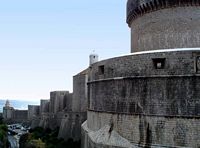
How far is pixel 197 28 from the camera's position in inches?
513

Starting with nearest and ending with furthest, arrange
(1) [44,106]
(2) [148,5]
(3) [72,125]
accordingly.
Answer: (2) [148,5] → (3) [72,125] → (1) [44,106]

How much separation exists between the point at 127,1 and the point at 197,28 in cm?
396

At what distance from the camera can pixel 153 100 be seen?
948 cm

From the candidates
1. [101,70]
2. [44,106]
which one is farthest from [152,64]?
[44,106]

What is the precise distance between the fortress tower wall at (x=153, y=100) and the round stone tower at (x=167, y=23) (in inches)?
130

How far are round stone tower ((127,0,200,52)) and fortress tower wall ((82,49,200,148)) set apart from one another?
3294mm

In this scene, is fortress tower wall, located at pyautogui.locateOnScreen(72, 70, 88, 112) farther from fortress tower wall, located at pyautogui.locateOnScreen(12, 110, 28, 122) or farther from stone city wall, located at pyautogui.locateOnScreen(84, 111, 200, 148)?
fortress tower wall, located at pyautogui.locateOnScreen(12, 110, 28, 122)

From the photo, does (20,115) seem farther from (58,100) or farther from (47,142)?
(47,142)

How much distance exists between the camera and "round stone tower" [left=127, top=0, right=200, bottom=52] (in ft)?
42.7

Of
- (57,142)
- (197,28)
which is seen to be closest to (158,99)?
(197,28)

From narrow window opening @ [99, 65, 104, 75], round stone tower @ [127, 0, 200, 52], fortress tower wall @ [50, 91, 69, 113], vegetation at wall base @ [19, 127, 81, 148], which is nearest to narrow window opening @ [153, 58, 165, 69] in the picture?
narrow window opening @ [99, 65, 104, 75]

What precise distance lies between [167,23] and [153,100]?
4.88 meters

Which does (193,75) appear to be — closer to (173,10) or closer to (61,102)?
(173,10)

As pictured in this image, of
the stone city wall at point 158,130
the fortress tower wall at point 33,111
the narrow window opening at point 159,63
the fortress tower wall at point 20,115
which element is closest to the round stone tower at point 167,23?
the narrow window opening at point 159,63
